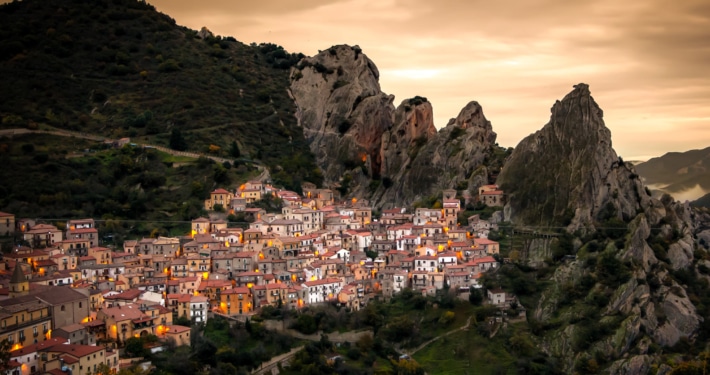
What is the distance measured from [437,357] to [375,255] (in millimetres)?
12098

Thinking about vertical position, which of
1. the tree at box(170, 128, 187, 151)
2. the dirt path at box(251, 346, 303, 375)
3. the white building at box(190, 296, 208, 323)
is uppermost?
the tree at box(170, 128, 187, 151)

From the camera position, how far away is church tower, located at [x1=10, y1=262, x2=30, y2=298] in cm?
4775

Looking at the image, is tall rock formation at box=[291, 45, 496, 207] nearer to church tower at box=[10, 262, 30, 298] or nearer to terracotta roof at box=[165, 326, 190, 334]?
terracotta roof at box=[165, 326, 190, 334]

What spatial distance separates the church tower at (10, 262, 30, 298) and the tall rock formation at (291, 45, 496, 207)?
33.6 metres

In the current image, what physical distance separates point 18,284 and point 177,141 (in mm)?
32375

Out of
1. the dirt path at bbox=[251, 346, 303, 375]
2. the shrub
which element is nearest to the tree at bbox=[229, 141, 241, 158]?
the shrub

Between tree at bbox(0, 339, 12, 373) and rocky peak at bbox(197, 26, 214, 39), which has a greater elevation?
rocky peak at bbox(197, 26, 214, 39)

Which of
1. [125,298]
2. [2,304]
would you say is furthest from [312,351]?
[2,304]

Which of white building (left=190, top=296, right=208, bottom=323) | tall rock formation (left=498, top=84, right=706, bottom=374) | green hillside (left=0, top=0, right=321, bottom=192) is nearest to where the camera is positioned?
white building (left=190, top=296, right=208, bottom=323)

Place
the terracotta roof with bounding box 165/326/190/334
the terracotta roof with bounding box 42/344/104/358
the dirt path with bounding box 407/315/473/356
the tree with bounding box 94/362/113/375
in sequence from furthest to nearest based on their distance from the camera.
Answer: the dirt path with bounding box 407/315/473/356, the terracotta roof with bounding box 165/326/190/334, the terracotta roof with bounding box 42/344/104/358, the tree with bounding box 94/362/113/375

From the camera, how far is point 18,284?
157 ft

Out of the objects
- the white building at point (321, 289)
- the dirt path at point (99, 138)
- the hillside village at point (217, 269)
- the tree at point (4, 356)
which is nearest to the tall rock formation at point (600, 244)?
the hillside village at point (217, 269)

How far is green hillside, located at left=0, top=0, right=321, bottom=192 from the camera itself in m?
83.0

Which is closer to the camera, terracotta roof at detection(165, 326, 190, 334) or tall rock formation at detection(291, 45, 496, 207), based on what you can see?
terracotta roof at detection(165, 326, 190, 334)
